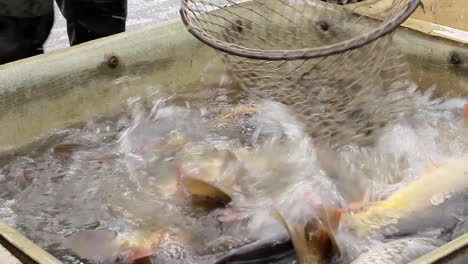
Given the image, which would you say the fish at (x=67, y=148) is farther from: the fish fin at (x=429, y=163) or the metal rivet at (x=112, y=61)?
the fish fin at (x=429, y=163)

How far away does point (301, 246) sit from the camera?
1.79 meters

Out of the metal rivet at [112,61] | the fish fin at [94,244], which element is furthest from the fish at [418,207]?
the metal rivet at [112,61]

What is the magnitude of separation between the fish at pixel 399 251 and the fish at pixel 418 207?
0.10 metres

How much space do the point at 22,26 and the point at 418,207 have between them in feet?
6.41

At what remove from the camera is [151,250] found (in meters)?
1.89

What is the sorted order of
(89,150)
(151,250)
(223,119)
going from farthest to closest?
(223,119), (89,150), (151,250)

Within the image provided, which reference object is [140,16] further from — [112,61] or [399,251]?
[399,251]

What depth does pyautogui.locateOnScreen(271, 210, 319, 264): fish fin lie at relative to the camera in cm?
179

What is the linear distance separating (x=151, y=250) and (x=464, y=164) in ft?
3.43

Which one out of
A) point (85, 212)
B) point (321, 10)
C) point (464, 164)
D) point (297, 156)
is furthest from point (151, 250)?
point (321, 10)

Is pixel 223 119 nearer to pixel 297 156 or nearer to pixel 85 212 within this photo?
pixel 297 156

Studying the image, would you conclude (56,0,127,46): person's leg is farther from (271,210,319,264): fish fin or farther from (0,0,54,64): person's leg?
(271,210,319,264): fish fin

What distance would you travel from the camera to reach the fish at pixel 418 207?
198 cm

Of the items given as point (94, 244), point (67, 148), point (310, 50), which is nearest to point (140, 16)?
point (67, 148)
